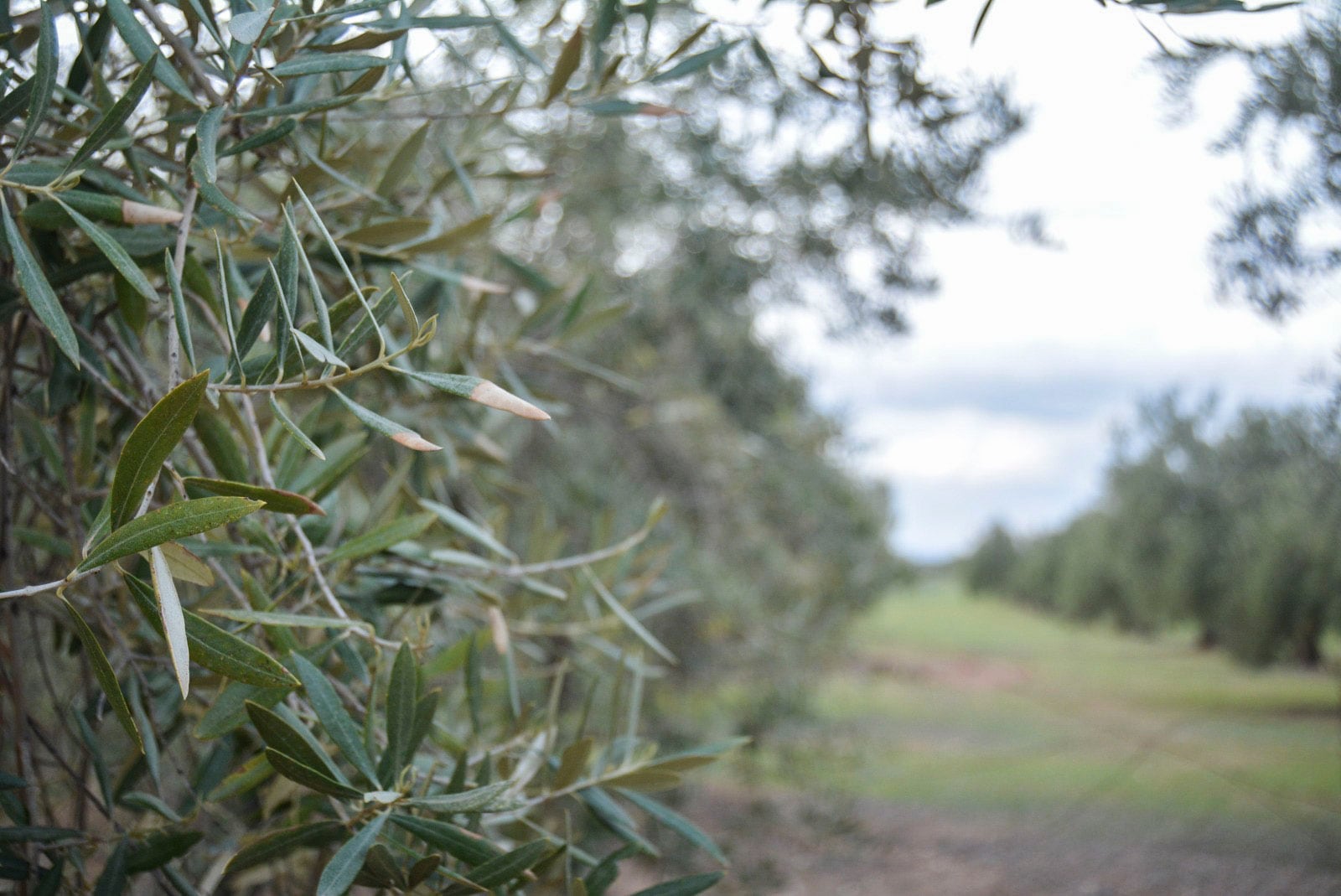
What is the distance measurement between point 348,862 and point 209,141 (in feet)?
1.09

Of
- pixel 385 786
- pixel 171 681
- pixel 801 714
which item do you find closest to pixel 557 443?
pixel 801 714

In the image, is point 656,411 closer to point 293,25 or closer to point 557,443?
point 557,443

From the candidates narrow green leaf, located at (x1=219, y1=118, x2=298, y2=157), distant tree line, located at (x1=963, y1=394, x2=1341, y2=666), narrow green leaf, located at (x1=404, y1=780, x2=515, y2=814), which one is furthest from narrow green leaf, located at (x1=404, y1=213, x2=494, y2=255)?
distant tree line, located at (x1=963, y1=394, x2=1341, y2=666)

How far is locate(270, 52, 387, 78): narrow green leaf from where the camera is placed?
0.43m

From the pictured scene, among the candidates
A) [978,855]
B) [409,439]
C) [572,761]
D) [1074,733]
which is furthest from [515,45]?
[1074,733]

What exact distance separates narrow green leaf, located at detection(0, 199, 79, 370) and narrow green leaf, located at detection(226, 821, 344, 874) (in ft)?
0.83

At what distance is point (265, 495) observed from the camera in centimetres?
39

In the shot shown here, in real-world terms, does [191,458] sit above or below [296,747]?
above

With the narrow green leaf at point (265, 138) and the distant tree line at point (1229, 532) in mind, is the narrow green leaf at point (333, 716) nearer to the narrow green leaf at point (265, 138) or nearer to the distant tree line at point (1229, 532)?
the narrow green leaf at point (265, 138)

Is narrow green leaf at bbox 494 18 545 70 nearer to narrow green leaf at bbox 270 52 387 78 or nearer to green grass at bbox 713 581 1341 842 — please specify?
narrow green leaf at bbox 270 52 387 78

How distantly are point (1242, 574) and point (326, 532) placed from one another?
2.79 metres

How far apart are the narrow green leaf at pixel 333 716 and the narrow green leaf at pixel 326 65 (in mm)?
280

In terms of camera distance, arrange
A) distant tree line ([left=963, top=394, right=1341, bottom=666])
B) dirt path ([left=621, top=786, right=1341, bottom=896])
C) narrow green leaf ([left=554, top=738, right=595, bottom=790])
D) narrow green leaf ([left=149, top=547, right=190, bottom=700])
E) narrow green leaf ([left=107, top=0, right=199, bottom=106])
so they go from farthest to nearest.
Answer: dirt path ([left=621, top=786, right=1341, bottom=896]), distant tree line ([left=963, top=394, right=1341, bottom=666]), narrow green leaf ([left=554, top=738, right=595, bottom=790]), narrow green leaf ([left=107, top=0, right=199, bottom=106]), narrow green leaf ([left=149, top=547, right=190, bottom=700])

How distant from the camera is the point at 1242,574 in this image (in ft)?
8.63
